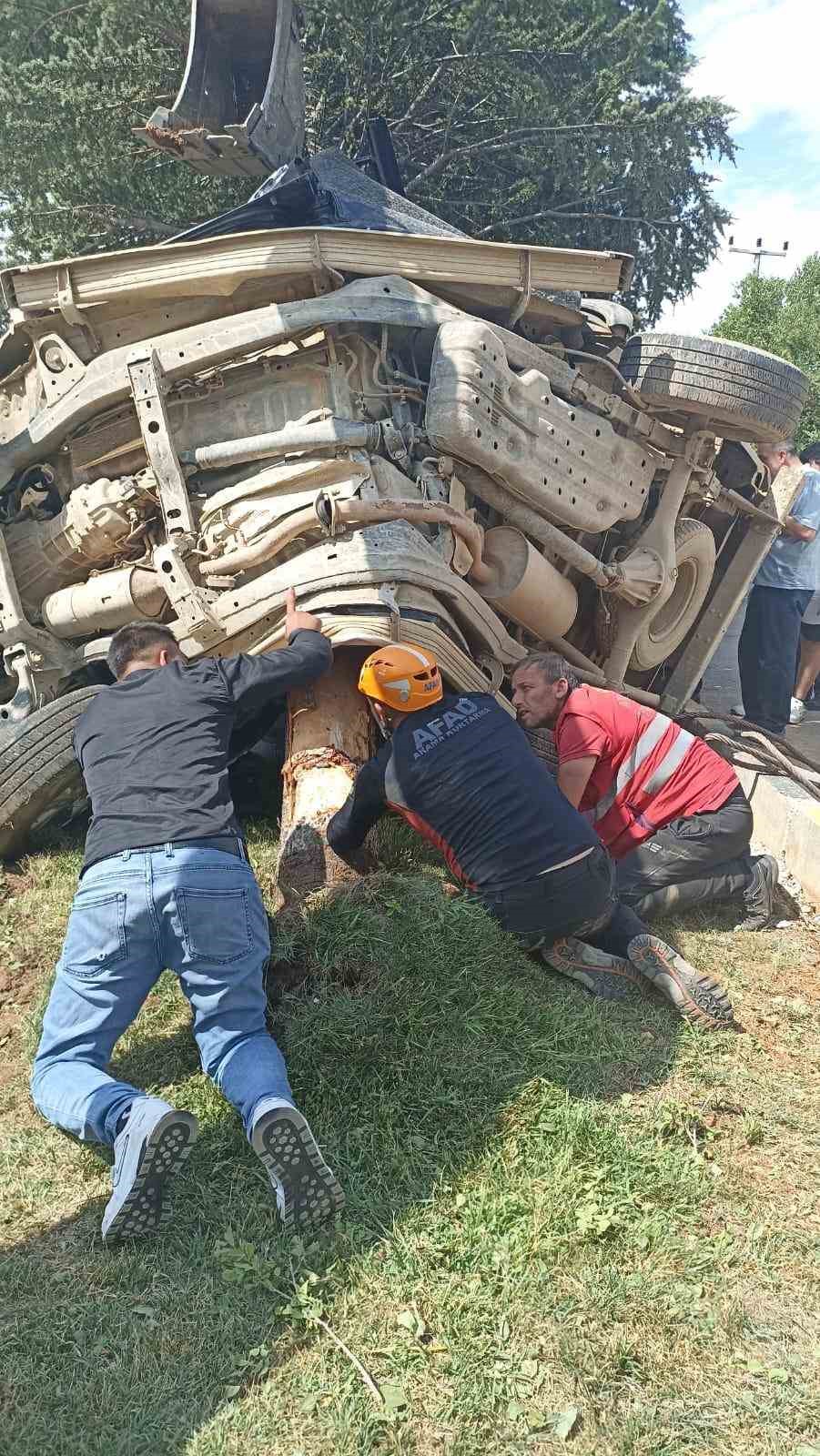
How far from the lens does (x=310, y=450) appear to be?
15.3ft

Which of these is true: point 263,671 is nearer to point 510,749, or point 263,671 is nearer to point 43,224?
point 510,749

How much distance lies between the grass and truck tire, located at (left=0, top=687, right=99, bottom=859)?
3.56ft

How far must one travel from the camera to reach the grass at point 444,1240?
2.22m

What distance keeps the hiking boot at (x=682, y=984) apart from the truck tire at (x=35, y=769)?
2520mm

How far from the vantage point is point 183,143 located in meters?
5.89

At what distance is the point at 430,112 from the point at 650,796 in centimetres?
1320

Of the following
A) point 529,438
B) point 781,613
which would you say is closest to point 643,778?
point 529,438

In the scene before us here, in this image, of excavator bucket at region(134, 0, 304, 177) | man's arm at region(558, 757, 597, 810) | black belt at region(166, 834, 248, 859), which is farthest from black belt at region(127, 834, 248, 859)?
excavator bucket at region(134, 0, 304, 177)

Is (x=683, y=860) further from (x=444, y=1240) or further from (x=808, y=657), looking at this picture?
(x=808, y=657)

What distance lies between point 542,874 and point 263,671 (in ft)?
3.90

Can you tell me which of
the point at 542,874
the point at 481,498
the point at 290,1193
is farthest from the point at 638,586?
the point at 290,1193

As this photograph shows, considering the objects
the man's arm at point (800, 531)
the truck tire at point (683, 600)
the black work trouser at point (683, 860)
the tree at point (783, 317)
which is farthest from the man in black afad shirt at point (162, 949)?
the tree at point (783, 317)

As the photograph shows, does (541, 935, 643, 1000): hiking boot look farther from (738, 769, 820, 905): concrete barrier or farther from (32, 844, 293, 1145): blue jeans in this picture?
(738, 769, 820, 905): concrete barrier

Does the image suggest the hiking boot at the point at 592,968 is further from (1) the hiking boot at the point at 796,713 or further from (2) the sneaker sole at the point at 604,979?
(1) the hiking boot at the point at 796,713
